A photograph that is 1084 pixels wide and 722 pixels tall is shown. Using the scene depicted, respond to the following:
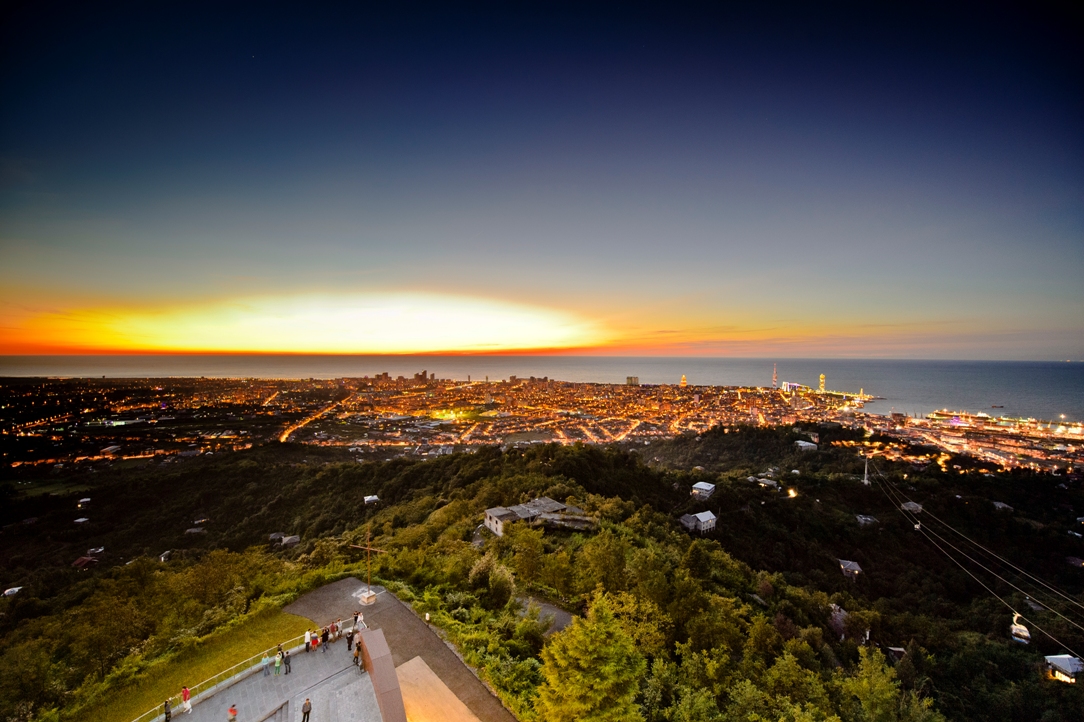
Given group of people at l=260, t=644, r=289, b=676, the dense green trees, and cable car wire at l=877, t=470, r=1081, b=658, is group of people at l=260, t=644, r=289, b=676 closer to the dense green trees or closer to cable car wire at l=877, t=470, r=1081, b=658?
the dense green trees

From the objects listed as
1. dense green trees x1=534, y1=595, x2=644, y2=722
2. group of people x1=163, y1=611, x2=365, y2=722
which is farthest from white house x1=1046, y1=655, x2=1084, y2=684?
group of people x1=163, y1=611, x2=365, y2=722

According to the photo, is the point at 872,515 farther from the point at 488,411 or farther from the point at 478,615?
the point at 488,411

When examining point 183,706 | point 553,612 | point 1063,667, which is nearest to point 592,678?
point 183,706

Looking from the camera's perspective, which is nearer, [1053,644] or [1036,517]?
[1053,644]

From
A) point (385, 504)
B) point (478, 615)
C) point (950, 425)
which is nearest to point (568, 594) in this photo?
point (478, 615)

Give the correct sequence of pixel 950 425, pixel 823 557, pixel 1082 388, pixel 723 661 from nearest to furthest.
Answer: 1. pixel 723 661
2. pixel 823 557
3. pixel 950 425
4. pixel 1082 388
